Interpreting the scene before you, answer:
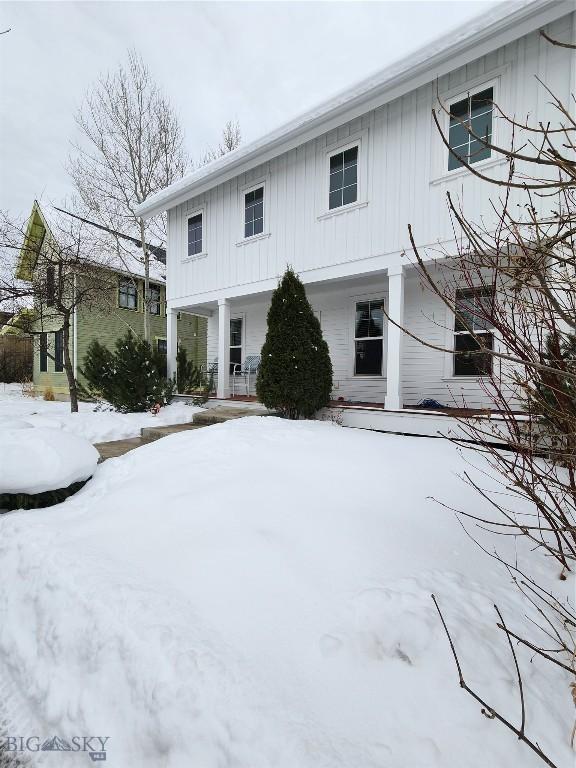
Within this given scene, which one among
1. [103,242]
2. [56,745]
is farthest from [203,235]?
[56,745]

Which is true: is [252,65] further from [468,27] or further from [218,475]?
[218,475]

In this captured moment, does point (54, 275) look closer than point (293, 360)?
No

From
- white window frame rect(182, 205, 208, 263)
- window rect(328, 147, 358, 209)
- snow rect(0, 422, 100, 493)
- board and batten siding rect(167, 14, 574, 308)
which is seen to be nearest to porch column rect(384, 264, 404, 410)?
board and batten siding rect(167, 14, 574, 308)

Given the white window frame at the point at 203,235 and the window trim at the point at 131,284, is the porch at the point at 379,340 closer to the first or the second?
the white window frame at the point at 203,235

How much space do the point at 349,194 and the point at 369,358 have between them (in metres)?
3.23

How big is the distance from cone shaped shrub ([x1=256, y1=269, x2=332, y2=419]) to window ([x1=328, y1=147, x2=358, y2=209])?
182cm

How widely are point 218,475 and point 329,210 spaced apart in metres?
5.42

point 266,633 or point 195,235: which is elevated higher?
point 195,235

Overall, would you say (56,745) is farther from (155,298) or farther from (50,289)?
(155,298)

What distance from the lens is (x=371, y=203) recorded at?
6.27 meters

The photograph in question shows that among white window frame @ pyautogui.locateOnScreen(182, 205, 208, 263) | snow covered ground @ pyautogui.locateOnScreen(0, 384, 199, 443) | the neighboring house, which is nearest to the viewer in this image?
snow covered ground @ pyautogui.locateOnScreen(0, 384, 199, 443)

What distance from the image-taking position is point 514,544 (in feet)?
8.63

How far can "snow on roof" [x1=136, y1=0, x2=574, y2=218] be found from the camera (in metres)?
4.43

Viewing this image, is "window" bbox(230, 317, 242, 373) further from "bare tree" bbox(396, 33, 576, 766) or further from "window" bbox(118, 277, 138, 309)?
"bare tree" bbox(396, 33, 576, 766)
